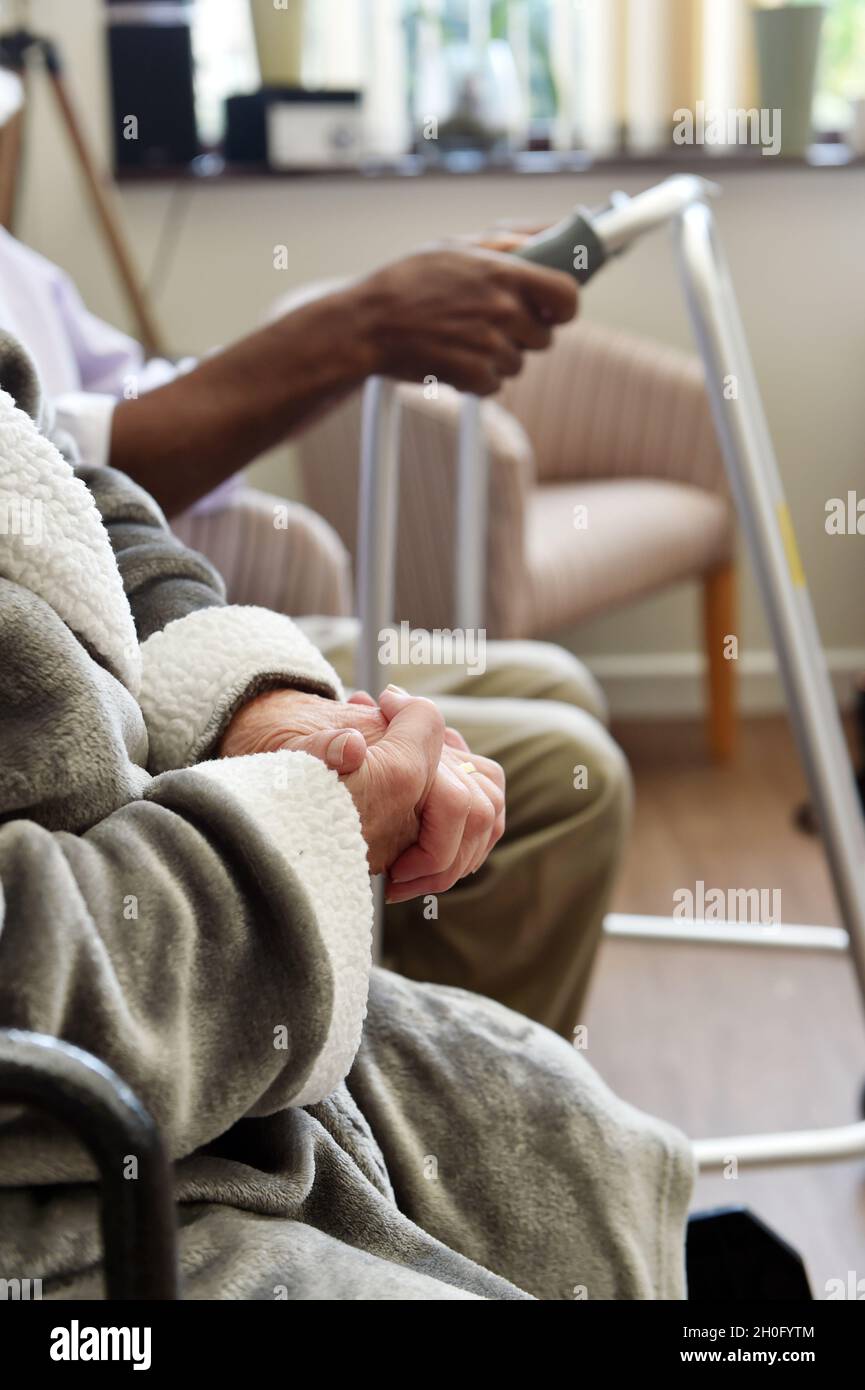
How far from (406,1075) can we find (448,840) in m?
0.14

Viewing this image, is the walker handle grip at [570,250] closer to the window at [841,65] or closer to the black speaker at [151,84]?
the black speaker at [151,84]

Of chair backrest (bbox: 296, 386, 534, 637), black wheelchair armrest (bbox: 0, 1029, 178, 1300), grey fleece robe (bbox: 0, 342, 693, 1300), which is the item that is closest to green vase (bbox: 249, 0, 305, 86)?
chair backrest (bbox: 296, 386, 534, 637)

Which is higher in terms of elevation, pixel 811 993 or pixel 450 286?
pixel 450 286

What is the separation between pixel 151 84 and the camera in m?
2.78

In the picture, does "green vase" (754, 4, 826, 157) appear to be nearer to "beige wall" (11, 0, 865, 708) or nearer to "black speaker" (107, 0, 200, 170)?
"beige wall" (11, 0, 865, 708)

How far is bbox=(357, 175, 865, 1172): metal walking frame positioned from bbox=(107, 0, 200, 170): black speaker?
1857 mm

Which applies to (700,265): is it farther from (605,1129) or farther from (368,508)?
(605,1129)

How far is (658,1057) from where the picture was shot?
5.56 ft

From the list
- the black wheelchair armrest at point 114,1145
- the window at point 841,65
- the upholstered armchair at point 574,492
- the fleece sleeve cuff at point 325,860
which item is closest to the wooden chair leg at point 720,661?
the upholstered armchair at point 574,492

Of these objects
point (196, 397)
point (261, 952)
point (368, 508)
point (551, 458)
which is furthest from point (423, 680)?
point (551, 458)

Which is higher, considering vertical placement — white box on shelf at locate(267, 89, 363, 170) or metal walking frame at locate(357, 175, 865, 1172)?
white box on shelf at locate(267, 89, 363, 170)

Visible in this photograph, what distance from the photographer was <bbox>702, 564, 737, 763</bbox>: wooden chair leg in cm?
265

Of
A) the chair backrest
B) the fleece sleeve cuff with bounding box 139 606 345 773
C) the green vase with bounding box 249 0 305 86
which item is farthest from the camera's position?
the green vase with bounding box 249 0 305 86

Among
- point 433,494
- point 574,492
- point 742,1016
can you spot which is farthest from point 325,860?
point 574,492
